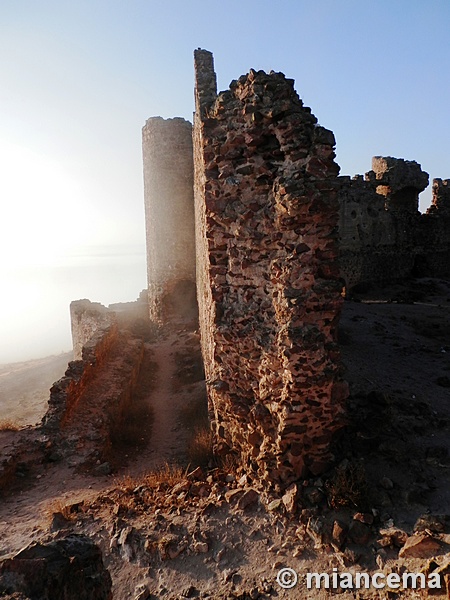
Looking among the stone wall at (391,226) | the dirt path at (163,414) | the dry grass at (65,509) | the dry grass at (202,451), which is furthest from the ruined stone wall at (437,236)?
the dry grass at (65,509)

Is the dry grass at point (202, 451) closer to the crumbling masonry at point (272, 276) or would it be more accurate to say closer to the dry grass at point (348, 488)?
the crumbling masonry at point (272, 276)

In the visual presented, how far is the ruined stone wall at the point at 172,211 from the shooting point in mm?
16797

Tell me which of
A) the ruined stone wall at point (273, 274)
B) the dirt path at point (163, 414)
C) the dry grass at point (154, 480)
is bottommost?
the dirt path at point (163, 414)

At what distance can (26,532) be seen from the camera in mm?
5148

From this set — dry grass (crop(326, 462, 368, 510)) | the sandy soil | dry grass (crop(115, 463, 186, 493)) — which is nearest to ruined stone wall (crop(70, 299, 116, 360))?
the sandy soil

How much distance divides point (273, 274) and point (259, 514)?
9.62 ft

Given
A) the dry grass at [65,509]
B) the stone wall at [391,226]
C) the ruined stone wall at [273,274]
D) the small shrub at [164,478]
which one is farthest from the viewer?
the stone wall at [391,226]

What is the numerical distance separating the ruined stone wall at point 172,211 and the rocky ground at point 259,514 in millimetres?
9607

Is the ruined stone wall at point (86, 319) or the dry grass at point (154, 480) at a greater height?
the ruined stone wall at point (86, 319)

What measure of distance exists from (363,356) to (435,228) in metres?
16.4

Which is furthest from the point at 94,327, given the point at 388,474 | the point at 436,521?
the point at 436,521

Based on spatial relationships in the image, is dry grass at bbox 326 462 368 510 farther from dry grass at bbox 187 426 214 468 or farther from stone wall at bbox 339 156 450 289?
stone wall at bbox 339 156 450 289

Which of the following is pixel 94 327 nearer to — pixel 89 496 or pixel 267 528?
pixel 89 496

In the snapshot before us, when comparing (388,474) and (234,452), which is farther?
(234,452)
